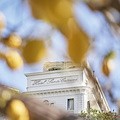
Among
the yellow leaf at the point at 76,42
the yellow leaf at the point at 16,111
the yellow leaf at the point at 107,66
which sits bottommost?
the yellow leaf at the point at 16,111

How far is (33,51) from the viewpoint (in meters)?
0.26

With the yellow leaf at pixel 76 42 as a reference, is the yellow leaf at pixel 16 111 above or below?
below

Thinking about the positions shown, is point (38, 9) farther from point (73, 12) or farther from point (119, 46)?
point (119, 46)

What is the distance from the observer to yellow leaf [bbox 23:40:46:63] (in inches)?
10.3

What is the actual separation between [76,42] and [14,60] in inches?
2.2

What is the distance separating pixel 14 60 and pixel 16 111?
5cm

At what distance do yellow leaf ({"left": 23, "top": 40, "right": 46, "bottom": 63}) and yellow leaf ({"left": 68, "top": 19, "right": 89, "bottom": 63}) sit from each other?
3 cm

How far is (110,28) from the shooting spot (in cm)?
27

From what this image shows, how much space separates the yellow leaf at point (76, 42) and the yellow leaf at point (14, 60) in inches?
1.8

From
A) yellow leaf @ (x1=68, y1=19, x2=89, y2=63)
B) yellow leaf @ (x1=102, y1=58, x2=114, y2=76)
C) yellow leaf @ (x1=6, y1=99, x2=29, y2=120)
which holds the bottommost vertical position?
yellow leaf @ (x1=6, y1=99, x2=29, y2=120)

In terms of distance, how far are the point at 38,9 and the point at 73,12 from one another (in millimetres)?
27

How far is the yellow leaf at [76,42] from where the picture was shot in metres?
0.25

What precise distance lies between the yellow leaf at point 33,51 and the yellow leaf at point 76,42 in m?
0.03

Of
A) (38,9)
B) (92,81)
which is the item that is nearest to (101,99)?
(92,81)
